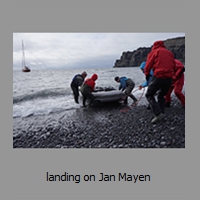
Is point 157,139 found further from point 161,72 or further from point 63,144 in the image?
point 63,144

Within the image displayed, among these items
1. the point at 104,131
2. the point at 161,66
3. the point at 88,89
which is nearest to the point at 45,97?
the point at 88,89

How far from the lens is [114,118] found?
6844 mm

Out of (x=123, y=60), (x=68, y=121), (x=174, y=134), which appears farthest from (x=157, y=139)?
(x=123, y=60)

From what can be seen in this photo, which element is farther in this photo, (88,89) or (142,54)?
(142,54)

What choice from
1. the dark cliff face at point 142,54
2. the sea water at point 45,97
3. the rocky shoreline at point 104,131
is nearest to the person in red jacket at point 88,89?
the sea water at point 45,97

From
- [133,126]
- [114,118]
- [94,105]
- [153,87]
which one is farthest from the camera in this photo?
[94,105]

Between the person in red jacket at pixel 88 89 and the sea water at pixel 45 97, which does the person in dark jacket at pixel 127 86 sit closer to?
the sea water at pixel 45 97

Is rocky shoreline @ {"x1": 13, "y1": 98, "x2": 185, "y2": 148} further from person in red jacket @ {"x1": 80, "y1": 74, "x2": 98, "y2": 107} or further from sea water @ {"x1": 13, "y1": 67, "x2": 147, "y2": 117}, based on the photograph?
sea water @ {"x1": 13, "y1": 67, "x2": 147, "y2": 117}

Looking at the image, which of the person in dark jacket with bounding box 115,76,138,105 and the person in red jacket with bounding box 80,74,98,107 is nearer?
the person in red jacket with bounding box 80,74,98,107

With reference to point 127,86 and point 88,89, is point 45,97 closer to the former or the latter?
point 88,89

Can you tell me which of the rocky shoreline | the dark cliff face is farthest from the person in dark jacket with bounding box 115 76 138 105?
the dark cliff face

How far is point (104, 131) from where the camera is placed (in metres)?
5.52

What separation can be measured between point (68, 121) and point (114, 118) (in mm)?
1988

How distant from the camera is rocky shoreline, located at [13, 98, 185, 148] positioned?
470cm
